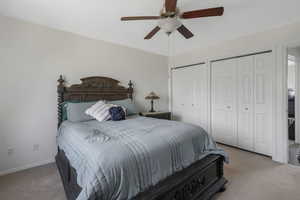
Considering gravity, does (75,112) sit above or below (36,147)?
above

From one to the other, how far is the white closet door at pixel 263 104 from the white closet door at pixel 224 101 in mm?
417

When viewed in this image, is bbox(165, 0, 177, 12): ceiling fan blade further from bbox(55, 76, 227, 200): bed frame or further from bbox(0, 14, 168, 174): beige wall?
bbox(0, 14, 168, 174): beige wall

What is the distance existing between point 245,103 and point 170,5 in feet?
8.40

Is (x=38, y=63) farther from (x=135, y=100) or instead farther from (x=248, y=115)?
(x=248, y=115)

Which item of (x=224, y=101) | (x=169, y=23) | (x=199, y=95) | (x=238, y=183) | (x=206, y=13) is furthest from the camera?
(x=199, y=95)

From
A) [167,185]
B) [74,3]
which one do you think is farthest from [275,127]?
[74,3]

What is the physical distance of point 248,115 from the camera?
3275 mm

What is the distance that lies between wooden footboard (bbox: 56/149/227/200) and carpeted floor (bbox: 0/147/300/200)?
6.9 inches

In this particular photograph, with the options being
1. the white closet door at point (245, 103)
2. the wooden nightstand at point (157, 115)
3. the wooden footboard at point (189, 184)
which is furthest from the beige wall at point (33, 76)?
the white closet door at point (245, 103)

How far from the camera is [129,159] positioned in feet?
4.22

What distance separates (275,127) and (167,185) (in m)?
2.54

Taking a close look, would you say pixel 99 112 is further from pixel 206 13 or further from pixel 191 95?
pixel 191 95

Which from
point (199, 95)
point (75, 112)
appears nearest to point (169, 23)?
point (75, 112)

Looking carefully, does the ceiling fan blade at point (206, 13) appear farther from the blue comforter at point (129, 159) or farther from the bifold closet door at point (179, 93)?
the bifold closet door at point (179, 93)
